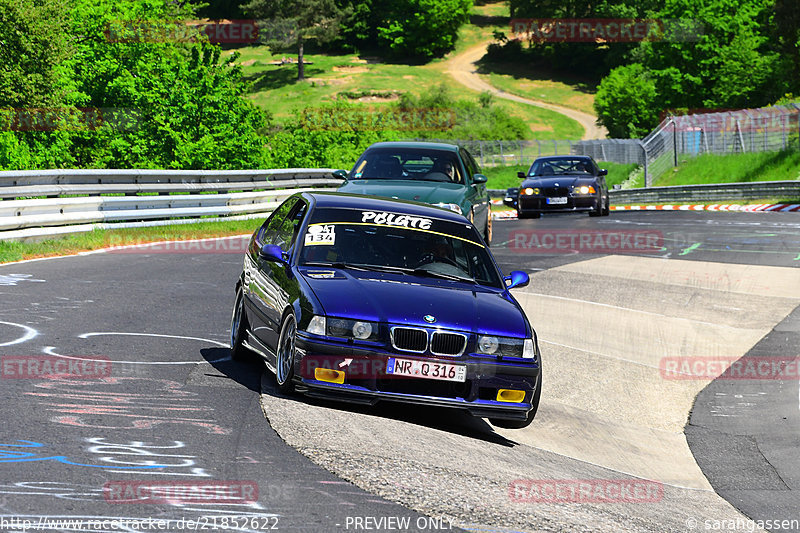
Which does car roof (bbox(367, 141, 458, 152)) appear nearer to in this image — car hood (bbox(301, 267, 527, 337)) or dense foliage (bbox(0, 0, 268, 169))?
car hood (bbox(301, 267, 527, 337))

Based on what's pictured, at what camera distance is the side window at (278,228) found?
29.5 ft

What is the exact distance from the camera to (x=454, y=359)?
7.08 metres

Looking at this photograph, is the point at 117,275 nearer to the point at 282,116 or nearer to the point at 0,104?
the point at 0,104

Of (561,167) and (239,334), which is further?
(561,167)

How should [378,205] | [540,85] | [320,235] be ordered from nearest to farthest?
[320,235]
[378,205]
[540,85]

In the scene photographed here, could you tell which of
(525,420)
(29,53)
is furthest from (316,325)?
(29,53)

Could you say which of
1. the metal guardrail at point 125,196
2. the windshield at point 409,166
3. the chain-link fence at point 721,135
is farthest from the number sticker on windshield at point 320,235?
the chain-link fence at point 721,135

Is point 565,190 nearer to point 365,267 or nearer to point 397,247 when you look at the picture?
point 397,247

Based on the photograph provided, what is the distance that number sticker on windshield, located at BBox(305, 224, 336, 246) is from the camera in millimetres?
8312

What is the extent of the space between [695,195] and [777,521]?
35065mm

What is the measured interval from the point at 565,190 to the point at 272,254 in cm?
1867

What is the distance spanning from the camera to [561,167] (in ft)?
90.3

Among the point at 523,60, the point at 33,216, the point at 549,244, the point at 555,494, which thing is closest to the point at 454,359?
the point at 555,494

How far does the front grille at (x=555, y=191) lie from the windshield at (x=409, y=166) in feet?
35.6
